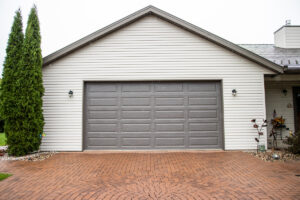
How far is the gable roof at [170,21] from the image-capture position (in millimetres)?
7430

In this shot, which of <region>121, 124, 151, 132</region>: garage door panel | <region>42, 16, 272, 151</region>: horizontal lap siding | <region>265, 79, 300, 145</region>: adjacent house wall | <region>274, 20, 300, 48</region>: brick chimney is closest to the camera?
<region>42, 16, 272, 151</region>: horizontal lap siding

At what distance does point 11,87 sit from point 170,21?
19.8 ft

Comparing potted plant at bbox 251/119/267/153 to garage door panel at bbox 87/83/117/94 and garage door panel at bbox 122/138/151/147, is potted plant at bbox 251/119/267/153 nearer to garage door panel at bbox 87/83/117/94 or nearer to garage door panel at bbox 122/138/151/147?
garage door panel at bbox 122/138/151/147

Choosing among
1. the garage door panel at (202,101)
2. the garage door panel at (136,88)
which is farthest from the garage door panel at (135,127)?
the garage door panel at (202,101)

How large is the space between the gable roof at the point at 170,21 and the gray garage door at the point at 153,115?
1446mm

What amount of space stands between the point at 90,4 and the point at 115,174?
66.5 feet

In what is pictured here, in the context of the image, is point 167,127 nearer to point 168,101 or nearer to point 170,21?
point 168,101

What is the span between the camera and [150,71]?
7.71 metres

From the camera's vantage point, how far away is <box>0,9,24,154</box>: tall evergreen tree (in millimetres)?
6727

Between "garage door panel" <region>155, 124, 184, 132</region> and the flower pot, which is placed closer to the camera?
the flower pot

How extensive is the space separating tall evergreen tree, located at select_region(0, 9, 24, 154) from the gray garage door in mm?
2271

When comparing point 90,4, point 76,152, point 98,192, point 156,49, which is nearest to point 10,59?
point 76,152

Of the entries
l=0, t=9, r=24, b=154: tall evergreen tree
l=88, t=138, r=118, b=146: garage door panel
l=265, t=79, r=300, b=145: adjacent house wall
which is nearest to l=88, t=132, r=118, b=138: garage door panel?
l=88, t=138, r=118, b=146: garage door panel

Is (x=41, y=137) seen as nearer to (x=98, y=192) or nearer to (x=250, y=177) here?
(x=98, y=192)
